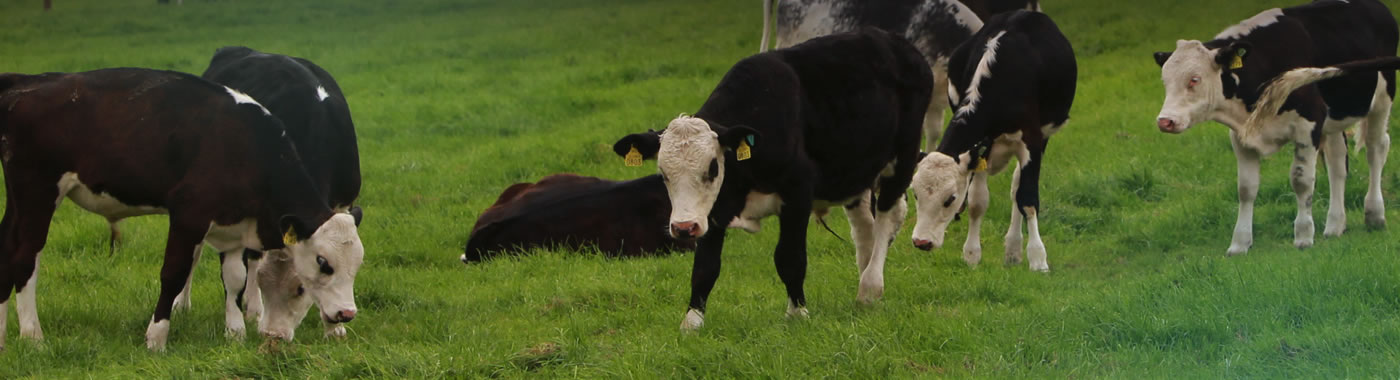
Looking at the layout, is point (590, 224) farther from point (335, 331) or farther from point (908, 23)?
point (908, 23)

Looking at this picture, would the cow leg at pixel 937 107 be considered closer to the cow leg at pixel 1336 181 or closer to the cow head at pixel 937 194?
the cow leg at pixel 1336 181

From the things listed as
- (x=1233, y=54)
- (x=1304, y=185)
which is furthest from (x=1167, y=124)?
(x=1304, y=185)

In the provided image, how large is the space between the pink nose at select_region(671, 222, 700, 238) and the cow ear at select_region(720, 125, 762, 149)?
452 millimetres

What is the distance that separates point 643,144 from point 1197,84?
4085mm

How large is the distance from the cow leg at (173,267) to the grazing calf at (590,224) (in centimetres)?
306

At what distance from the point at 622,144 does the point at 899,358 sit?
167 cm

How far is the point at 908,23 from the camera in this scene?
1126 cm

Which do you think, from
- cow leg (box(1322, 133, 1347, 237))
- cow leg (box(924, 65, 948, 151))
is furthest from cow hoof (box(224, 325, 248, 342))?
cow leg (box(1322, 133, 1347, 237))

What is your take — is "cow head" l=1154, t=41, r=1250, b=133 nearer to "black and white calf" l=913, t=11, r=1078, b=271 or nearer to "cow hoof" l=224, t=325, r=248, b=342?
"black and white calf" l=913, t=11, r=1078, b=271

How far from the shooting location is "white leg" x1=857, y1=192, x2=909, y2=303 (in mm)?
7418

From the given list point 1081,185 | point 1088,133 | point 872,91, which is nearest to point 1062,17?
point 1088,133

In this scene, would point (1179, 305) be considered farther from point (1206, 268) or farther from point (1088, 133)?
point (1088, 133)

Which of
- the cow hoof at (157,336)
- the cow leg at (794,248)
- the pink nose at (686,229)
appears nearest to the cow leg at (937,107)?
the cow leg at (794,248)

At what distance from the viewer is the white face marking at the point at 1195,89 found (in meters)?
8.62
